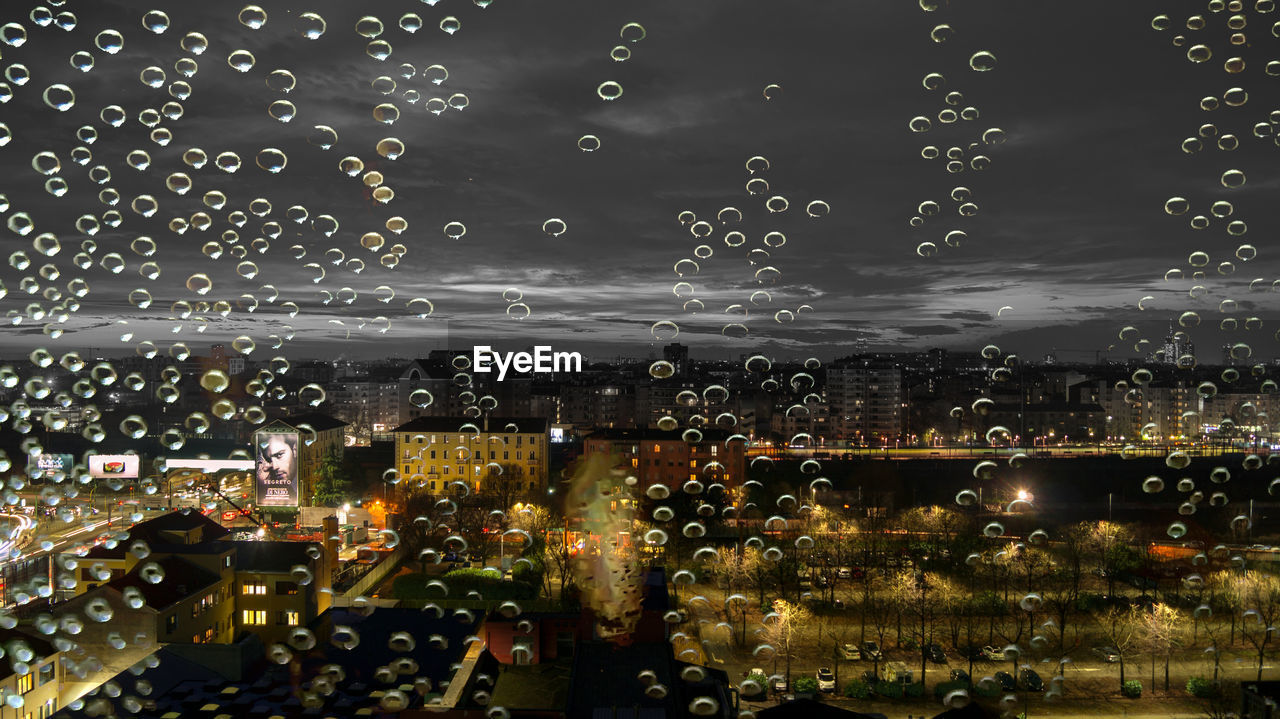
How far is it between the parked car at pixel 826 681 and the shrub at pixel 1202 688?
18.9 ft

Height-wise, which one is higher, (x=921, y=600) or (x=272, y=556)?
(x=272, y=556)

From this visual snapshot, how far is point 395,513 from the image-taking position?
24422 mm

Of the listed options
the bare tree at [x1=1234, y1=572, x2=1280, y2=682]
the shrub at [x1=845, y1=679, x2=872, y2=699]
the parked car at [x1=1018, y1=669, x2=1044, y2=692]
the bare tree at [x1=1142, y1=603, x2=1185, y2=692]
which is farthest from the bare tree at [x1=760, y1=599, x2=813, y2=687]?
the bare tree at [x1=1234, y1=572, x2=1280, y2=682]

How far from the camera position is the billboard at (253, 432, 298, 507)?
2684 centimetres

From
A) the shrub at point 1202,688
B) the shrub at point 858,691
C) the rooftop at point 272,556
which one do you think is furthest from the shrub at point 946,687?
the rooftop at point 272,556

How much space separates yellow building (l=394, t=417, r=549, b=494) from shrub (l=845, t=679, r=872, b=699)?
18486 millimetres

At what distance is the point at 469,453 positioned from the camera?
104 ft

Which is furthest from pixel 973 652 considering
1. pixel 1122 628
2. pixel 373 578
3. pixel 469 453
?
pixel 469 453

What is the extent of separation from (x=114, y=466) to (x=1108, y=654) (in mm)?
32226

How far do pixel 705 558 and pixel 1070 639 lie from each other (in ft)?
28.3

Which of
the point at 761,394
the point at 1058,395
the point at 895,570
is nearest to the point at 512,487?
the point at 895,570

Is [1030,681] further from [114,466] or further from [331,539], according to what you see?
A: [114,466]

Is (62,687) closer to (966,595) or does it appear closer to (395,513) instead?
(395,513)

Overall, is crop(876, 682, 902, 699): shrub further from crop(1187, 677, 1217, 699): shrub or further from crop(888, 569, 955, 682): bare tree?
crop(1187, 677, 1217, 699): shrub
